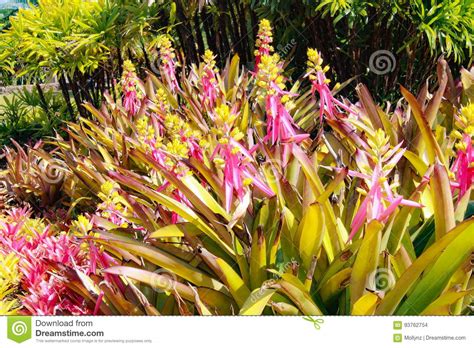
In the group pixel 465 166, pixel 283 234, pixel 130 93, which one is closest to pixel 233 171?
pixel 283 234

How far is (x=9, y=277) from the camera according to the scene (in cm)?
209

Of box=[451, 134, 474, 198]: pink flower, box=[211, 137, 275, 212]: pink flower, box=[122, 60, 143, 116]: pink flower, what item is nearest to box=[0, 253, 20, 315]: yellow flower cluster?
box=[211, 137, 275, 212]: pink flower

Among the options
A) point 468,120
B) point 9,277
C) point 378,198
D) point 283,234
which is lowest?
point 9,277

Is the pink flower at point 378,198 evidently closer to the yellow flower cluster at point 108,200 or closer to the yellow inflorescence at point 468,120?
Result: the yellow inflorescence at point 468,120

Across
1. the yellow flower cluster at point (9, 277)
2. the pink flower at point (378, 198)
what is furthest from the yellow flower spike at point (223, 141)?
the yellow flower cluster at point (9, 277)

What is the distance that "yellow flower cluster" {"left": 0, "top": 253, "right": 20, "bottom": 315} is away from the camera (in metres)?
1.99

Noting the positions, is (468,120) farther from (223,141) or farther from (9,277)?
(9,277)

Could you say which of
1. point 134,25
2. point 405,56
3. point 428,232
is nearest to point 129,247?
point 428,232

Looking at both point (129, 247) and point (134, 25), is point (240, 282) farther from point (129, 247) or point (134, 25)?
point (134, 25)

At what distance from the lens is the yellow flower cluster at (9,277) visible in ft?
6.54

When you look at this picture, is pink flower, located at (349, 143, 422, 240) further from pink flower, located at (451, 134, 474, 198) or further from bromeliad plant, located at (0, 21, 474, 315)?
pink flower, located at (451, 134, 474, 198)

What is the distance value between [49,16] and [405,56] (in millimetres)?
2530

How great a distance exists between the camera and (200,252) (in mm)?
1549

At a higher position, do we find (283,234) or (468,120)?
(468,120)
